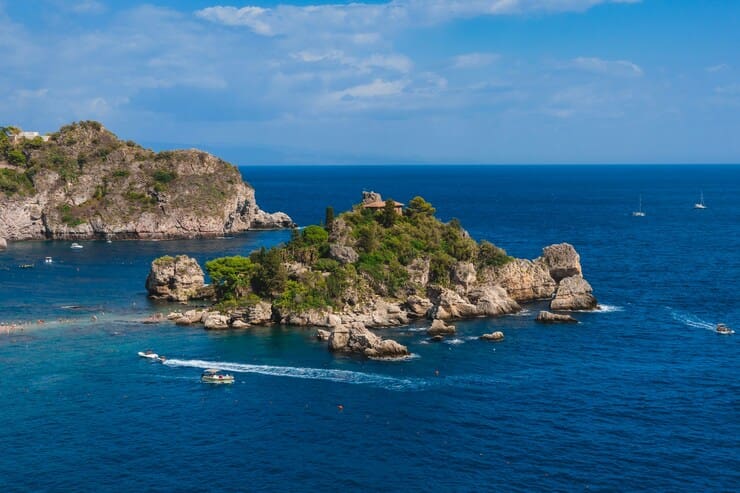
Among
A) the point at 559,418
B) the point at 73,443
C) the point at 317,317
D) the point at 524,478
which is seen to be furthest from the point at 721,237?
the point at 73,443

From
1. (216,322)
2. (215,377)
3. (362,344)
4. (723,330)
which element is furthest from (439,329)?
(723,330)

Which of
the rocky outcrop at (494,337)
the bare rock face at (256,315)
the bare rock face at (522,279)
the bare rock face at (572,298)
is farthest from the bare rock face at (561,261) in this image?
the bare rock face at (256,315)

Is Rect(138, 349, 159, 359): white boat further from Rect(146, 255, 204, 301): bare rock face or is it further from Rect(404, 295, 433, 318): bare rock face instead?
Rect(404, 295, 433, 318): bare rock face

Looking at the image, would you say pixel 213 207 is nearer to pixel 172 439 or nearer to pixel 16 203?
pixel 16 203

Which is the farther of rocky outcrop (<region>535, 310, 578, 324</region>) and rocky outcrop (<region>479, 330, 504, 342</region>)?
rocky outcrop (<region>535, 310, 578, 324</region>)

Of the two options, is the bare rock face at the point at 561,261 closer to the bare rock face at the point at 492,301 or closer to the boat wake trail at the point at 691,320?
the bare rock face at the point at 492,301

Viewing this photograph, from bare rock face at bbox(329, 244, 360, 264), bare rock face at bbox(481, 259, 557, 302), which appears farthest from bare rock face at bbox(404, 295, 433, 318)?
bare rock face at bbox(481, 259, 557, 302)
